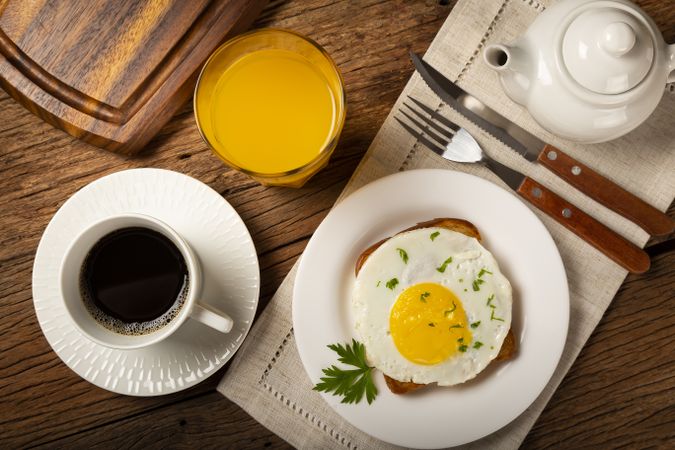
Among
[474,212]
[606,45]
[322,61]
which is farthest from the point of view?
[474,212]

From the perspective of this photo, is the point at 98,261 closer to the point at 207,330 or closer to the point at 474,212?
the point at 207,330

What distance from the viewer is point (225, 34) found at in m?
1.68

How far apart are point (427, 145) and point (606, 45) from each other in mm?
522

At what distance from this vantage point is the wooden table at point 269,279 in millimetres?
1756

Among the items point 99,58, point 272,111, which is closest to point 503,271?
point 272,111

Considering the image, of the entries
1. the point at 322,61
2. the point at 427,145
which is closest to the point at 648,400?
the point at 427,145

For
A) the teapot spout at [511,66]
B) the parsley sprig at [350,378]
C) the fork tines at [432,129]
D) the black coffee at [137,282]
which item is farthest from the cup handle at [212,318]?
the teapot spout at [511,66]

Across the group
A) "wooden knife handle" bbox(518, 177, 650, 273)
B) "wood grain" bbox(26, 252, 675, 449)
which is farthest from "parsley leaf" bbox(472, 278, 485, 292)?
"wood grain" bbox(26, 252, 675, 449)

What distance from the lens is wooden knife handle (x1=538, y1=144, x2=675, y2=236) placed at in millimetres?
1652

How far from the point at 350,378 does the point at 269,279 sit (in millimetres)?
363

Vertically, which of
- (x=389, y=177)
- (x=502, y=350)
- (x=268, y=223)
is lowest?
(x=268, y=223)

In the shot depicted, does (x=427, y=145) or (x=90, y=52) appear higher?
(x=427, y=145)

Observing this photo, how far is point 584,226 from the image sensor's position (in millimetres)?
1661

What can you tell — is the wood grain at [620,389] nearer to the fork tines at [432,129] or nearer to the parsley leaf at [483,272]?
the parsley leaf at [483,272]
